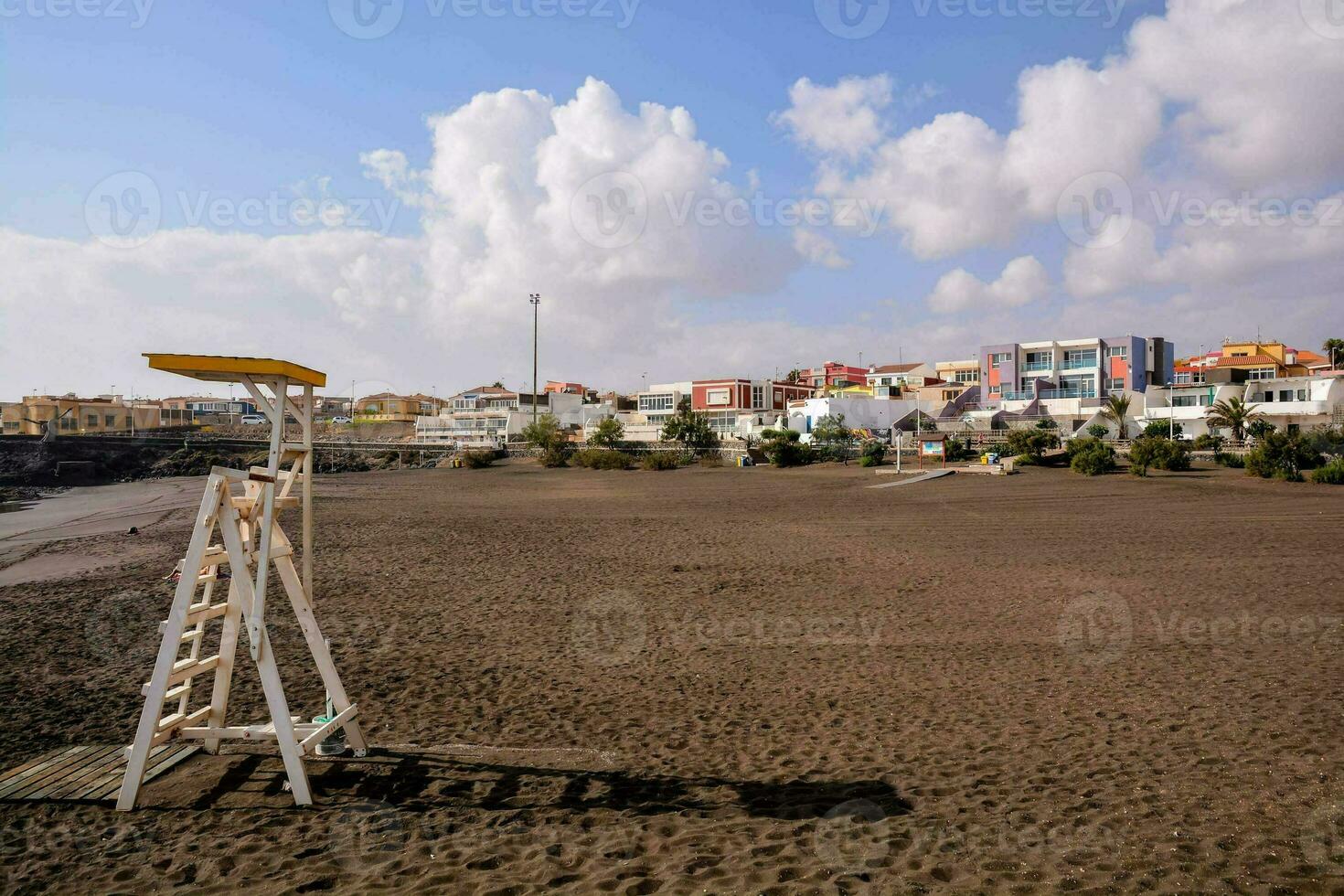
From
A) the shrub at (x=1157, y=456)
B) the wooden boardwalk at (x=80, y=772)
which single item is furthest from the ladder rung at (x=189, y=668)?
the shrub at (x=1157, y=456)

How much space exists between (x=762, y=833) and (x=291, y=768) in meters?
2.94

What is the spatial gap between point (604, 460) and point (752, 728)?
46.9 m

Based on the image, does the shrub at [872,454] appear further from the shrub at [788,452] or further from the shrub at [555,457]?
the shrub at [555,457]

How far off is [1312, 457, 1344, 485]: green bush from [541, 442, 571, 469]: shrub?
4299cm

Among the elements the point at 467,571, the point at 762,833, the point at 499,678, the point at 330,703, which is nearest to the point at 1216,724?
the point at 762,833

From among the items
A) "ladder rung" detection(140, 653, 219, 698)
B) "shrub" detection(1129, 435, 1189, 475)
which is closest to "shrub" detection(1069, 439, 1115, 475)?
"shrub" detection(1129, 435, 1189, 475)

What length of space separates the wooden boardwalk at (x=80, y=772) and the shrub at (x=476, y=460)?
52.4 metres

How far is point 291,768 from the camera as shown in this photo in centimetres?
497

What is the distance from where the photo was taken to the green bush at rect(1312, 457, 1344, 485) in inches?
1159

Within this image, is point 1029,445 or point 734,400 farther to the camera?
point 734,400

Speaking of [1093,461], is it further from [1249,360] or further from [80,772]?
[1249,360]

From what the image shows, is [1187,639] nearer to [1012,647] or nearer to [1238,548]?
[1012,647]

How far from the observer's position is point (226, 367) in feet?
16.2

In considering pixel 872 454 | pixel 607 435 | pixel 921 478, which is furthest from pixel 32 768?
pixel 607 435
